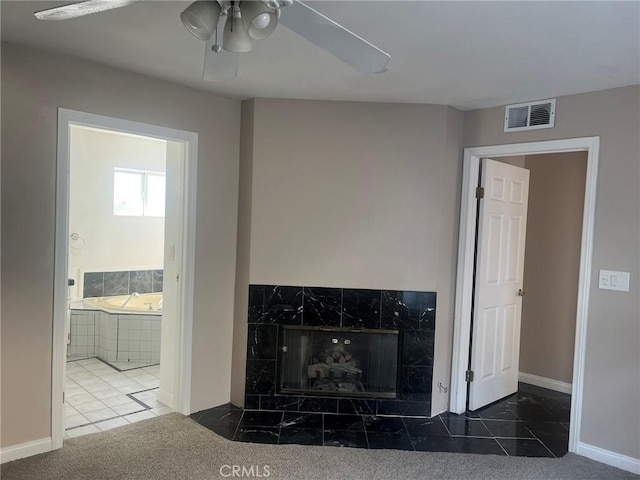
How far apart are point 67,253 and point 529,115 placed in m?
3.19

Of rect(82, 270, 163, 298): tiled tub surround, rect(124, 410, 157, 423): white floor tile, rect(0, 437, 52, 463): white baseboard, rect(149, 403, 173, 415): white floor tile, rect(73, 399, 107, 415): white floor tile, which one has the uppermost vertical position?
rect(82, 270, 163, 298): tiled tub surround

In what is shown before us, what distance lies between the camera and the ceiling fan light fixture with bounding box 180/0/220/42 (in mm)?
1395

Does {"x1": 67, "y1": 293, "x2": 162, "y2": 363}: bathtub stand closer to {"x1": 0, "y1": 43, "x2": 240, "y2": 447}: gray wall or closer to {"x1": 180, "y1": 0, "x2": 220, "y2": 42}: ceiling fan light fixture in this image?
{"x1": 0, "y1": 43, "x2": 240, "y2": 447}: gray wall

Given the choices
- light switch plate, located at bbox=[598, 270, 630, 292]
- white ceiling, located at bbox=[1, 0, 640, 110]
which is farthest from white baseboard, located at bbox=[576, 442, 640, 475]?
white ceiling, located at bbox=[1, 0, 640, 110]

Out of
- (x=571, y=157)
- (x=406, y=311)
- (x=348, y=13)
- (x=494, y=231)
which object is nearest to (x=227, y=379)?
(x=406, y=311)

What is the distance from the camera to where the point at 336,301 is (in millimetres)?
3414

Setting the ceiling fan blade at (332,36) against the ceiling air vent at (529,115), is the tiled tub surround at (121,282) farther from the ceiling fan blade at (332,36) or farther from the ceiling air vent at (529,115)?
Result: the ceiling fan blade at (332,36)

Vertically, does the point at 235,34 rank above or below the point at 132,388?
above

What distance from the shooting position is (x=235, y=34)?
1484 mm

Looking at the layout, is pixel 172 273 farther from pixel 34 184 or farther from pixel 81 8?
pixel 81 8

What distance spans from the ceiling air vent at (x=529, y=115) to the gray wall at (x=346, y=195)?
0.41 m

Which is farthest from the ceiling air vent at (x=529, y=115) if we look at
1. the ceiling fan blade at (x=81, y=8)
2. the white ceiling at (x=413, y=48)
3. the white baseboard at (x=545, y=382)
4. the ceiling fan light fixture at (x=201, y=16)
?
the ceiling fan blade at (x=81, y=8)

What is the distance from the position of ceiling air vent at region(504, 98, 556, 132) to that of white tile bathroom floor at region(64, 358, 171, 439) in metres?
3.30

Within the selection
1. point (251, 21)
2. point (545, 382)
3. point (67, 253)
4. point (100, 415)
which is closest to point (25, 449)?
point (100, 415)
